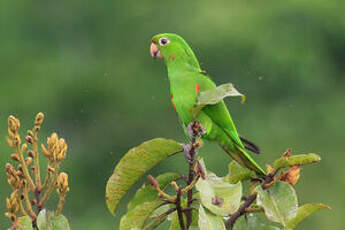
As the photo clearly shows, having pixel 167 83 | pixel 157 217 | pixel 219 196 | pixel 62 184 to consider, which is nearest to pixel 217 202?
pixel 219 196

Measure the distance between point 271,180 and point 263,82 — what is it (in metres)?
8.83

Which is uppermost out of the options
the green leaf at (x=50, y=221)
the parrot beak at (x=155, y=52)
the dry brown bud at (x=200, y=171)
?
the parrot beak at (x=155, y=52)

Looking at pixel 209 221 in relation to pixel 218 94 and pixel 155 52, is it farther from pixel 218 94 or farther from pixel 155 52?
pixel 155 52

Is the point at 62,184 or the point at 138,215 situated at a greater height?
the point at 62,184

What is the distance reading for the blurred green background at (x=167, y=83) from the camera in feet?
29.2

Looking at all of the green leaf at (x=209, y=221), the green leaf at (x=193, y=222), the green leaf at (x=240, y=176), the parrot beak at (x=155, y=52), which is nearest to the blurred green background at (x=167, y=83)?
the parrot beak at (x=155, y=52)

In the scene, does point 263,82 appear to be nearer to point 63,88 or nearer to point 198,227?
point 63,88

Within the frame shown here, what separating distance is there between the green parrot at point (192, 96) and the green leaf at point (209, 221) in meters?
0.58

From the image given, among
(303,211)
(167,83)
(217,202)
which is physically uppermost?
(217,202)

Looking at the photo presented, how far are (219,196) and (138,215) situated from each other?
0.49 feet

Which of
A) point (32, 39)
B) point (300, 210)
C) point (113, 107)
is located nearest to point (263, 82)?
point (113, 107)

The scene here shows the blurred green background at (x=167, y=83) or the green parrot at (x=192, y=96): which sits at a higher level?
the green parrot at (x=192, y=96)

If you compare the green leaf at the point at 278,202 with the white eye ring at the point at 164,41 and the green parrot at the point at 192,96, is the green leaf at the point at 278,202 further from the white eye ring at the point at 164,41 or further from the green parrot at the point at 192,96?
the white eye ring at the point at 164,41

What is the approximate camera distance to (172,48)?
6.09 ft
